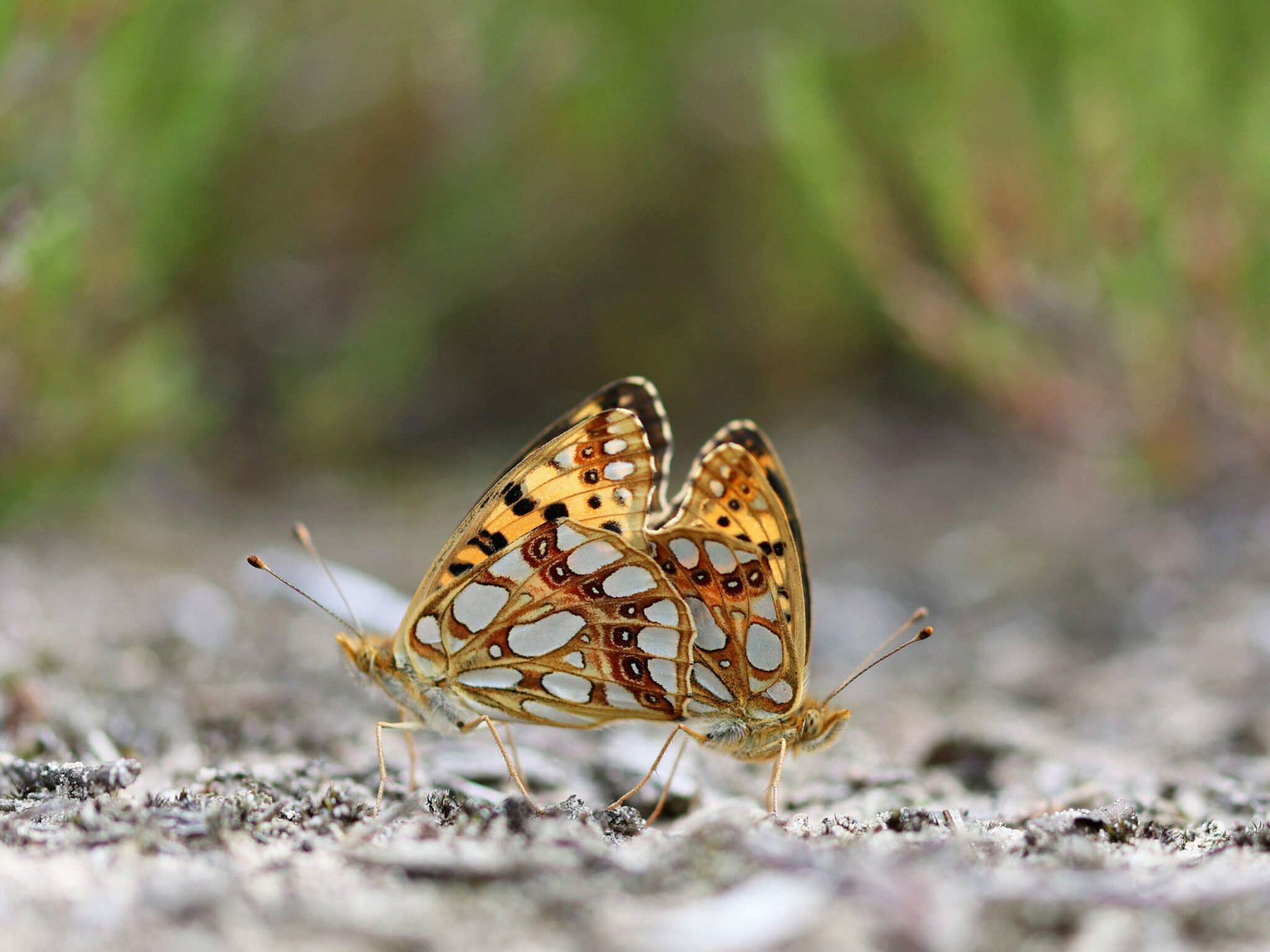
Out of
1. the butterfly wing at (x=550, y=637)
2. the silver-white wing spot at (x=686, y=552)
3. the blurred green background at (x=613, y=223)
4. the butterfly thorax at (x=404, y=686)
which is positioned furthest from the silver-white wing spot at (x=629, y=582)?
the blurred green background at (x=613, y=223)

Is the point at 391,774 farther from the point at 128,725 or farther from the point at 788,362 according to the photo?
the point at 788,362

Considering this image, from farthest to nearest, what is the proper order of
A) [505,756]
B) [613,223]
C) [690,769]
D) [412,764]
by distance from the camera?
1. [613,223]
2. [690,769]
3. [412,764]
4. [505,756]

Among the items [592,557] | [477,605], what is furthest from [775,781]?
[477,605]

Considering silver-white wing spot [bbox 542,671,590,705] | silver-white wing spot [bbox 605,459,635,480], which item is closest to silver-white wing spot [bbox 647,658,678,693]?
silver-white wing spot [bbox 542,671,590,705]

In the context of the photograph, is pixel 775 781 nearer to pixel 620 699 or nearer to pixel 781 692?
pixel 781 692

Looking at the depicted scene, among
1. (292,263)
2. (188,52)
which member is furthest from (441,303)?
(188,52)

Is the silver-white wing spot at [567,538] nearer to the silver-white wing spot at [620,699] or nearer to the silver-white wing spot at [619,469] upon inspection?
the silver-white wing spot at [619,469]
